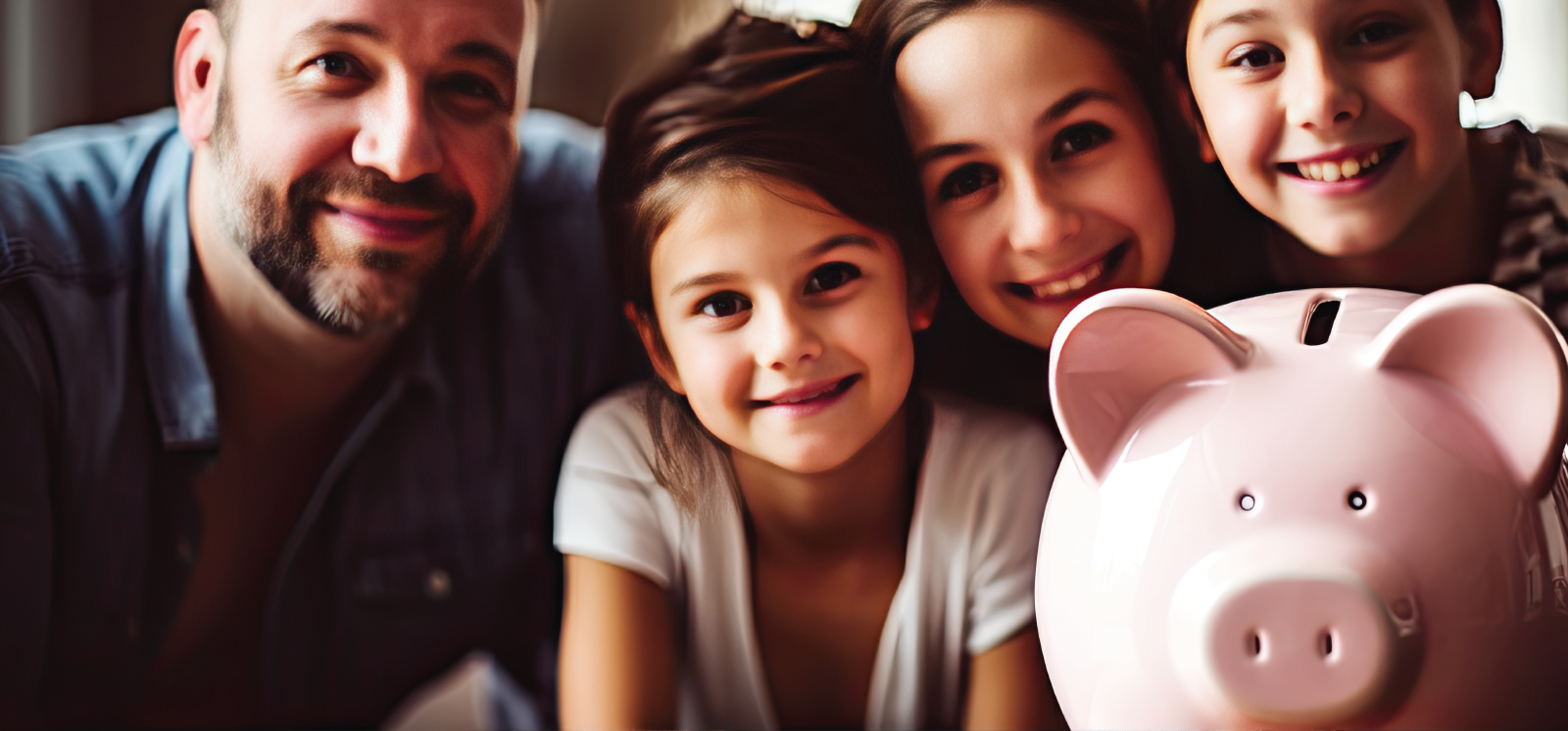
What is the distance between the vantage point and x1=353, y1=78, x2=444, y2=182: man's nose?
0.82 m

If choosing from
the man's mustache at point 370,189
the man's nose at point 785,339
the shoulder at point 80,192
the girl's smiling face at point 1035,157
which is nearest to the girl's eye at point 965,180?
the girl's smiling face at point 1035,157

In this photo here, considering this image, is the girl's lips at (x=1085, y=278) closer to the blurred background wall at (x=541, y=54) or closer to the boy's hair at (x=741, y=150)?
the boy's hair at (x=741, y=150)

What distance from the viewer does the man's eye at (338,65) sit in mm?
829

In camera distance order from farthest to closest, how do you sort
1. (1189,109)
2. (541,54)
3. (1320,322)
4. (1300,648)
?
(541,54) < (1189,109) < (1320,322) < (1300,648)

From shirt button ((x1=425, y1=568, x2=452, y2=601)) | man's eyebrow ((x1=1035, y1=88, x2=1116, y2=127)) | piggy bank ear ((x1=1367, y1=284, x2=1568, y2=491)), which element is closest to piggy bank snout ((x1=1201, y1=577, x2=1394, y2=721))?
piggy bank ear ((x1=1367, y1=284, x2=1568, y2=491))

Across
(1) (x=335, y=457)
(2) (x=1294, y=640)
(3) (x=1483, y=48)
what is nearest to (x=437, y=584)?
(1) (x=335, y=457)

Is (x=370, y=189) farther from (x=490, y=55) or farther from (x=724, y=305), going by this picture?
(x=724, y=305)

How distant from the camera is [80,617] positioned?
0.88m

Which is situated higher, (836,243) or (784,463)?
(836,243)

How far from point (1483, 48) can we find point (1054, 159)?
11.0 inches

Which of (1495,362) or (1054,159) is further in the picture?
(1054,159)

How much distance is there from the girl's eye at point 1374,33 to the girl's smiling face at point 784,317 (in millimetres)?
311

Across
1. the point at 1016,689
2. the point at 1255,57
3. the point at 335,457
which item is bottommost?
the point at 1016,689

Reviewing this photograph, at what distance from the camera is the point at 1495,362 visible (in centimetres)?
60
